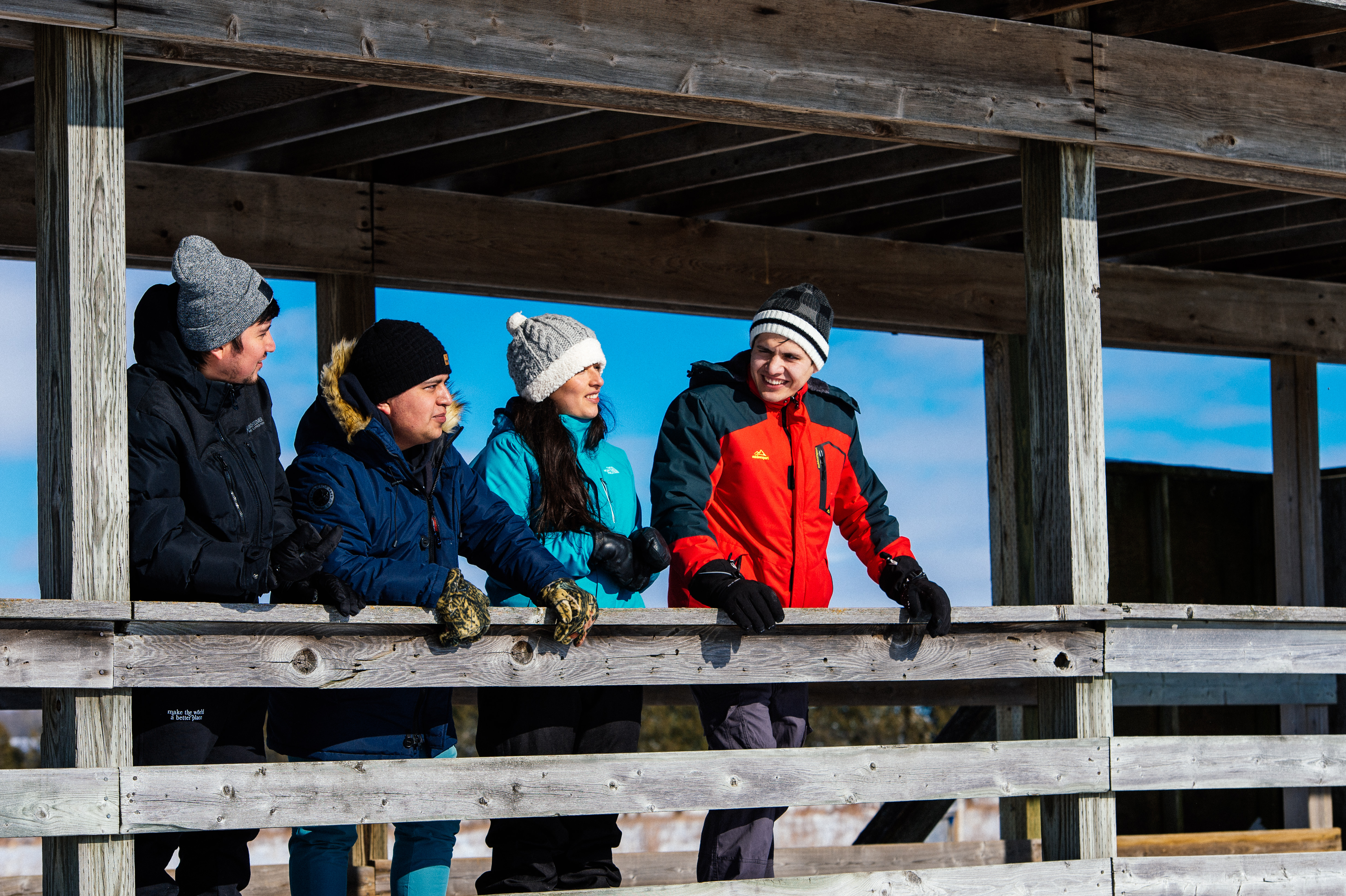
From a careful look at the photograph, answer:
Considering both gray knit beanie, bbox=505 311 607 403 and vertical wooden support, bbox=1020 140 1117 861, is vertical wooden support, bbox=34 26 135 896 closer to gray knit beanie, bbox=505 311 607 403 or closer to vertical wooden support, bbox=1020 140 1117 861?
gray knit beanie, bbox=505 311 607 403

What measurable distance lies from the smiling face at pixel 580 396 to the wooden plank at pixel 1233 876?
213 cm

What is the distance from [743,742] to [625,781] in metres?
0.42


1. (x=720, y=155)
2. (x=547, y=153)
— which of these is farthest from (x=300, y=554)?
(x=720, y=155)

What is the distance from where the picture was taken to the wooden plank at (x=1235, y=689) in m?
8.52

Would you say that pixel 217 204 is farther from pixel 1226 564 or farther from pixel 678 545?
pixel 1226 564

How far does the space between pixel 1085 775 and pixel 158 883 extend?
8.95 ft

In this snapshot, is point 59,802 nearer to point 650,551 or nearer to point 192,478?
point 192,478

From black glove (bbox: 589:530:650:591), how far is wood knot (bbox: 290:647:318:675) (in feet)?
2.59

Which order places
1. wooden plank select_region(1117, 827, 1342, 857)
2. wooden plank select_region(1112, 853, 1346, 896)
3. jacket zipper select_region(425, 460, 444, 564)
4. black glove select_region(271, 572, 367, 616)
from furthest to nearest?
wooden plank select_region(1117, 827, 1342, 857) < wooden plank select_region(1112, 853, 1346, 896) < jacket zipper select_region(425, 460, 444, 564) < black glove select_region(271, 572, 367, 616)

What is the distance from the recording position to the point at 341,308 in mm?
6566

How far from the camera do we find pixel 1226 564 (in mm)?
10219

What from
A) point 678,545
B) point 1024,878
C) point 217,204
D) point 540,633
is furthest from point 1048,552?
point 217,204

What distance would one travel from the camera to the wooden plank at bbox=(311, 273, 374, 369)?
6531 millimetres

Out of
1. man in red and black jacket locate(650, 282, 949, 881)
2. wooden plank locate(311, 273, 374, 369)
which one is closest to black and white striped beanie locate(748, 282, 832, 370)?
man in red and black jacket locate(650, 282, 949, 881)
